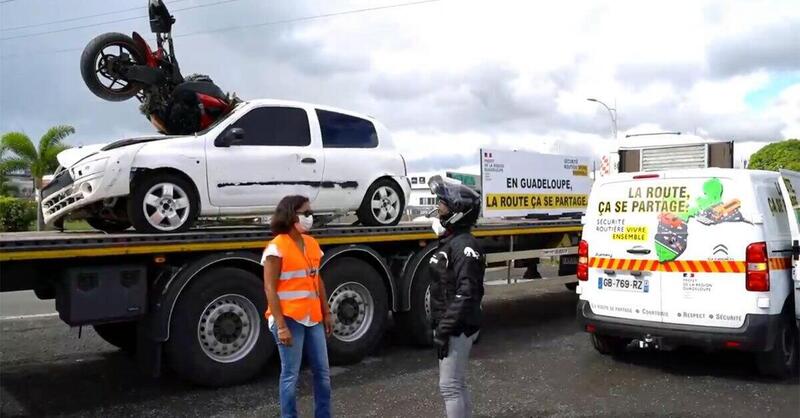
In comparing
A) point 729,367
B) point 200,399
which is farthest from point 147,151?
point 729,367

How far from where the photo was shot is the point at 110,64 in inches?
269

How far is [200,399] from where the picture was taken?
5.64m

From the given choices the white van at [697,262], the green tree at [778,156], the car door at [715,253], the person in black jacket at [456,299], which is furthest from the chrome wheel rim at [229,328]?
the green tree at [778,156]

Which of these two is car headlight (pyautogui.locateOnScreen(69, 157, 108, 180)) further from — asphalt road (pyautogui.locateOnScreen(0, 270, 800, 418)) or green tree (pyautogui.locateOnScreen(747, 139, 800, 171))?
green tree (pyautogui.locateOnScreen(747, 139, 800, 171))

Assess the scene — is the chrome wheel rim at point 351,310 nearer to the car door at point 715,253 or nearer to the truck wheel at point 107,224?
the truck wheel at point 107,224

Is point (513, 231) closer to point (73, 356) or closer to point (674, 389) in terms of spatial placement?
point (674, 389)

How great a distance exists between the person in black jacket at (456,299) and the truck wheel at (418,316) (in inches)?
136

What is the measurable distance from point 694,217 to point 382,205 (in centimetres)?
339

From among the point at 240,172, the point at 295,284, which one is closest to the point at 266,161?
the point at 240,172

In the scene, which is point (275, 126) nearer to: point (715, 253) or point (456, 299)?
point (456, 299)

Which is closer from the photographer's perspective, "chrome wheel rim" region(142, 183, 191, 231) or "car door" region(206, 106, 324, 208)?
"chrome wheel rim" region(142, 183, 191, 231)

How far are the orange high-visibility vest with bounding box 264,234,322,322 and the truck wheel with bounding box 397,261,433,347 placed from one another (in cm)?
314

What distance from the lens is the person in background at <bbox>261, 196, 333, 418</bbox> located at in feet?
14.2

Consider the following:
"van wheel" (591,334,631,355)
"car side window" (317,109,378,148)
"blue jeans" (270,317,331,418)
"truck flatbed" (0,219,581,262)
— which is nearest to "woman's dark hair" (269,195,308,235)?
"blue jeans" (270,317,331,418)
